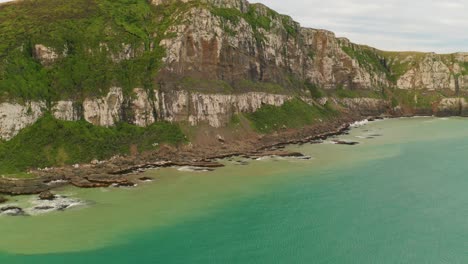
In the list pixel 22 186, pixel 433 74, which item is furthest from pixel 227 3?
pixel 433 74

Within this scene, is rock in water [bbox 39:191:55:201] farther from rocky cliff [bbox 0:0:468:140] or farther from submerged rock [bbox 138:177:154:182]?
rocky cliff [bbox 0:0:468:140]

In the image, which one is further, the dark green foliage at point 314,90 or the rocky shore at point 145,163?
the dark green foliage at point 314,90

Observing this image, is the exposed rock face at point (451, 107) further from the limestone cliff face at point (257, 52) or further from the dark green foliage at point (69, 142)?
the dark green foliage at point (69, 142)

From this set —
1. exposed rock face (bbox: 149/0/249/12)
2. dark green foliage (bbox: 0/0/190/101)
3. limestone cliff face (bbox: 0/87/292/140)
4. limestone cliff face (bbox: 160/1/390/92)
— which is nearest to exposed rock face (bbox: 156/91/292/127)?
limestone cliff face (bbox: 0/87/292/140)

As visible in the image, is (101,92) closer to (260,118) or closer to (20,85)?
(20,85)

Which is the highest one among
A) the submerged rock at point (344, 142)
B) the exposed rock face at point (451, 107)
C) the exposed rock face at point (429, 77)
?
the exposed rock face at point (429, 77)

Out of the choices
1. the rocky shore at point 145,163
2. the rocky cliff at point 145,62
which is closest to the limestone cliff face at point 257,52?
the rocky cliff at point 145,62
